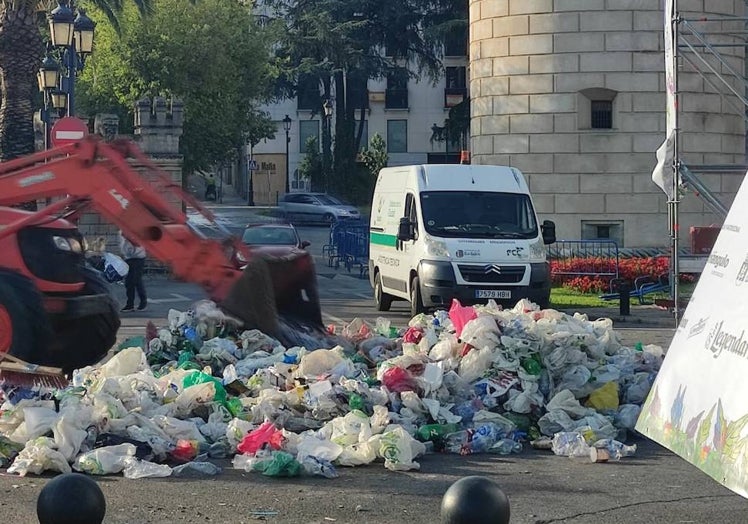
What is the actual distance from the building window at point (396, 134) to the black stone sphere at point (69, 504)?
72.8m

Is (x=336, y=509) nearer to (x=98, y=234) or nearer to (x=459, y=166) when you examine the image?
(x=459, y=166)

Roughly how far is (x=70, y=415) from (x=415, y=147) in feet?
227

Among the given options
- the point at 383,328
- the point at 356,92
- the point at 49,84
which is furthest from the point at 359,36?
the point at 383,328

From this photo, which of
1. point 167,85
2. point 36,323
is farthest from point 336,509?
point 167,85

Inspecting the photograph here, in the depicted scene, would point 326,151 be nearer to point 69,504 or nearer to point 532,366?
point 532,366

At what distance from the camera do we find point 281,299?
13.7 metres

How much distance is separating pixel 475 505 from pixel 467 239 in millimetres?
15445

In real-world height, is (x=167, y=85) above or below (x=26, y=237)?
above

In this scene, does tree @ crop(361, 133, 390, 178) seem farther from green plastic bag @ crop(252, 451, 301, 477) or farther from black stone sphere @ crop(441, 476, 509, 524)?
black stone sphere @ crop(441, 476, 509, 524)

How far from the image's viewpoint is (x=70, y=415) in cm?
991

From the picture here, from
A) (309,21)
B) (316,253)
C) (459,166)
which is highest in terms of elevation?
(309,21)

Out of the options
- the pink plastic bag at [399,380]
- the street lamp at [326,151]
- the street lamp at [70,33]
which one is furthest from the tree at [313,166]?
the pink plastic bag at [399,380]

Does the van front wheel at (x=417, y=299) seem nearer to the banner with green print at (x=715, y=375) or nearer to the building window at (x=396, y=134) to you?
the banner with green print at (x=715, y=375)

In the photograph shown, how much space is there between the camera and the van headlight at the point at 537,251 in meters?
20.6
